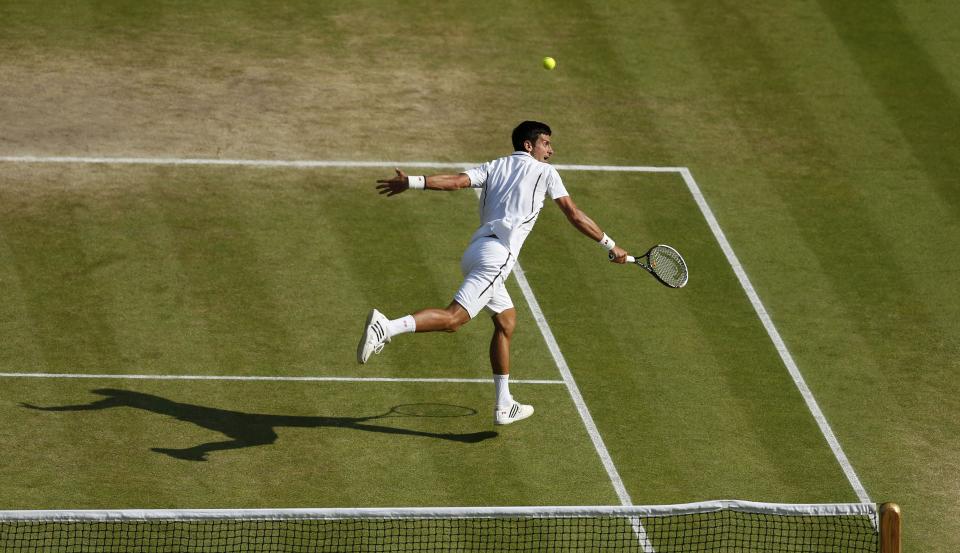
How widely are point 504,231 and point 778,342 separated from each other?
3943 mm

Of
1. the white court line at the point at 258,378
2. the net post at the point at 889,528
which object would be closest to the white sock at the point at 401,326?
the white court line at the point at 258,378

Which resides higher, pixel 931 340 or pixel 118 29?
pixel 118 29

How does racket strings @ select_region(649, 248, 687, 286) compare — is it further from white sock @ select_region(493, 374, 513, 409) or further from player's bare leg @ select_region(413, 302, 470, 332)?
player's bare leg @ select_region(413, 302, 470, 332)

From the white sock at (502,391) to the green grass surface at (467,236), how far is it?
33cm

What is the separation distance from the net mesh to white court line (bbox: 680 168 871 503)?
965mm

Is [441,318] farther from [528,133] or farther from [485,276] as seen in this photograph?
[528,133]

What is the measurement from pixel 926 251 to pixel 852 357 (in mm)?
2764

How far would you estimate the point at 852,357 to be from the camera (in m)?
18.0

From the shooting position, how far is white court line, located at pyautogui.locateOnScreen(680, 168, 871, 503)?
52.0 ft

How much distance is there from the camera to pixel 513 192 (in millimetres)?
15711

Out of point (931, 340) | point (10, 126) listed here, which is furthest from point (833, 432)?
point (10, 126)

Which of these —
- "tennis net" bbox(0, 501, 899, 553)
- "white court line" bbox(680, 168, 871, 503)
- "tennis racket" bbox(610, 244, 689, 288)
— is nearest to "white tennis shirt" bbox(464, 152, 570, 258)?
"tennis racket" bbox(610, 244, 689, 288)

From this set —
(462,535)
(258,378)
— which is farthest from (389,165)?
(462,535)

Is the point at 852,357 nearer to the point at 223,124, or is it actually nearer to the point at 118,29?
the point at 223,124
